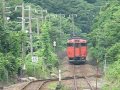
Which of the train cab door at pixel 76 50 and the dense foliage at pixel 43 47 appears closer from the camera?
the dense foliage at pixel 43 47

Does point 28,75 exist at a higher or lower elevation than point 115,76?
lower

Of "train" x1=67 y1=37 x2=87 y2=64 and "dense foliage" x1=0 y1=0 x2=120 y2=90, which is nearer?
"dense foliage" x1=0 y1=0 x2=120 y2=90

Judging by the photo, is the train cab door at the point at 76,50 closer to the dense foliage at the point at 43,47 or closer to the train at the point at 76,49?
the train at the point at 76,49

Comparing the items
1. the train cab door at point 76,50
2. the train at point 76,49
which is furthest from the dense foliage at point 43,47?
the train cab door at point 76,50

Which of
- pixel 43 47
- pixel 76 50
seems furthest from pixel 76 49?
pixel 43 47

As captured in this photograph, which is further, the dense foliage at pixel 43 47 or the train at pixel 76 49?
the train at pixel 76 49

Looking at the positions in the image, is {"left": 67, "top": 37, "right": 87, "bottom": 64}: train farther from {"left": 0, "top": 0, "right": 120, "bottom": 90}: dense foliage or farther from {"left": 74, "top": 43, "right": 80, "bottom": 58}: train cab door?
{"left": 0, "top": 0, "right": 120, "bottom": 90}: dense foliage

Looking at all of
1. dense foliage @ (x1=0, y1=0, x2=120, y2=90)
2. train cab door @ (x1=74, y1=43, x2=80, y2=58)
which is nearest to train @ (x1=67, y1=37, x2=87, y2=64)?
train cab door @ (x1=74, y1=43, x2=80, y2=58)

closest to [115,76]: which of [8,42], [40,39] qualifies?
[8,42]

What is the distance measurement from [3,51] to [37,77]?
823 cm

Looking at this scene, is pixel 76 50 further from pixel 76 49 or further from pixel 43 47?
pixel 43 47

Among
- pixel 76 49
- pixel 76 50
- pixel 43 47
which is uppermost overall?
pixel 43 47

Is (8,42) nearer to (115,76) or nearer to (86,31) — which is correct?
(115,76)

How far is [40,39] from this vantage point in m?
56.3
